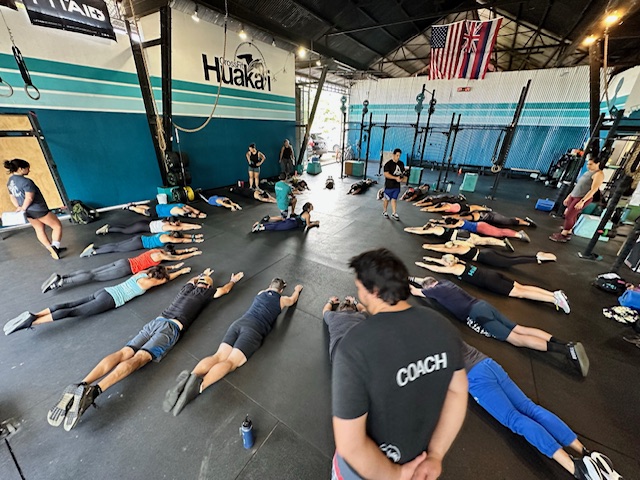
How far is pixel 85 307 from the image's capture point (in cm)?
277

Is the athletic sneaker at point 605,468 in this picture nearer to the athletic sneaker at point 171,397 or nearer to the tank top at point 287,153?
the athletic sneaker at point 171,397

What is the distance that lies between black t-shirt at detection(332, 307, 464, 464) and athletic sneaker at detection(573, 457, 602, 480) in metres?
1.37

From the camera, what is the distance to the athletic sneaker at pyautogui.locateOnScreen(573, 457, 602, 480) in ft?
4.77

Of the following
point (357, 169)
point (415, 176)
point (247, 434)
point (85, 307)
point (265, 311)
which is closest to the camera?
point (247, 434)

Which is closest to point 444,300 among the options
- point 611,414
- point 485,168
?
point 611,414

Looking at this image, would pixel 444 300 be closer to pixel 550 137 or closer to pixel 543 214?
pixel 543 214

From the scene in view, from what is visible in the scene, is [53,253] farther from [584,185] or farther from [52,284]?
[584,185]

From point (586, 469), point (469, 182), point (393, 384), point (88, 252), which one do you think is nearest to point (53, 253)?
point (88, 252)

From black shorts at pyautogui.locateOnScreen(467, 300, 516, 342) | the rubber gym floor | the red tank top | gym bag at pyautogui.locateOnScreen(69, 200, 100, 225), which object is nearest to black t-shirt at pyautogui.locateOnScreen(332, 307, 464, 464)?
the rubber gym floor

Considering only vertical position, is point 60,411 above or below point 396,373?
below

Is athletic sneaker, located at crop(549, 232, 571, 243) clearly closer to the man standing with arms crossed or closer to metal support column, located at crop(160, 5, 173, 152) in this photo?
the man standing with arms crossed

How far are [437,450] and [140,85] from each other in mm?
8066

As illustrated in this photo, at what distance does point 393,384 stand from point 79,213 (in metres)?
7.07

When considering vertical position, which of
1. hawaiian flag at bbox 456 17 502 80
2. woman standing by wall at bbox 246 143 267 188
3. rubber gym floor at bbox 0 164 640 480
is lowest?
rubber gym floor at bbox 0 164 640 480
